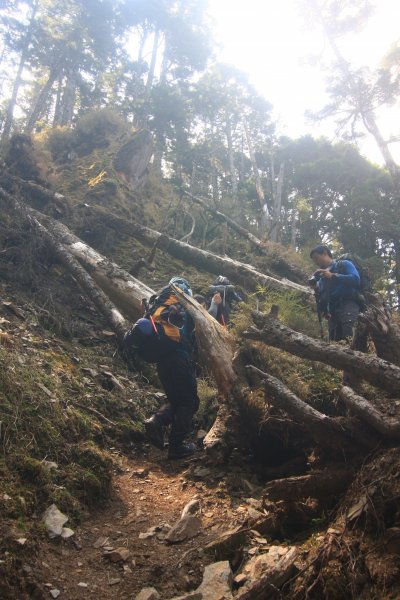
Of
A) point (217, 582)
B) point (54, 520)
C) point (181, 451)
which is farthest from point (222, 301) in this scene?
point (217, 582)

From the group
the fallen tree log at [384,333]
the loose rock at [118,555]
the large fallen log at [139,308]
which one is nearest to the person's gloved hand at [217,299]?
the large fallen log at [139,308]

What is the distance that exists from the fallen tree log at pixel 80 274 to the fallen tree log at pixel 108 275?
3cm

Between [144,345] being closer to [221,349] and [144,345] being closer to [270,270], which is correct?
[221,349]

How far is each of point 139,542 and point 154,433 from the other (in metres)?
1.78

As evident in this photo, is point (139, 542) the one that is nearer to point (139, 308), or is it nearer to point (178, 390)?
point (178, 390)

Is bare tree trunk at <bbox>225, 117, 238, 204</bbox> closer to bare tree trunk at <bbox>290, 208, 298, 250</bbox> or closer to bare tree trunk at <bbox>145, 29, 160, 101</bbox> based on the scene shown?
bare tree trunk at <bbox>290, 208, 298, 250</bbox>

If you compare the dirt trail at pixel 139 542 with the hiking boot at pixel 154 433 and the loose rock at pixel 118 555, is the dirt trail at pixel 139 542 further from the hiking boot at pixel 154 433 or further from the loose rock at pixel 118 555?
the hiking boot at pixel 154 433

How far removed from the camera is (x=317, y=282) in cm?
579

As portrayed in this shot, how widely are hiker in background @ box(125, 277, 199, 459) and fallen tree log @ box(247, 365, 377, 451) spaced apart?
64.9 inches

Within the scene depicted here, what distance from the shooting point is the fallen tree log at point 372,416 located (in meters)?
2.48

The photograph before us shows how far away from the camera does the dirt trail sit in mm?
2348

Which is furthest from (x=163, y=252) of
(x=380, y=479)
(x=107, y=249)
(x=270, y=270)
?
(x=380, y=479)

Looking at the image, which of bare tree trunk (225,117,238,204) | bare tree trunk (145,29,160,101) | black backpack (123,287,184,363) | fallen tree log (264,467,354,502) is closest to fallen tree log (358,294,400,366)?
fallen tree log (264,467,354,502)

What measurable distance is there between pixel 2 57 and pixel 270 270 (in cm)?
2194
